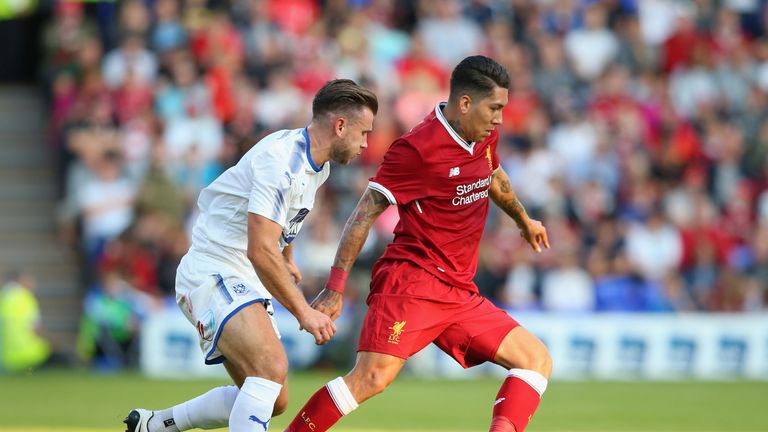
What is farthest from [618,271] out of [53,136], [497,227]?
[53,136]

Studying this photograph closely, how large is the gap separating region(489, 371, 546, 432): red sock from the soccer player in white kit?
54.0 inches

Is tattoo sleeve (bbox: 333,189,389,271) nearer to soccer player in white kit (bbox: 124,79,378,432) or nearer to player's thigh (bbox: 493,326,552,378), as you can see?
soccer player in white kit (bbox: 124,79,378,432)

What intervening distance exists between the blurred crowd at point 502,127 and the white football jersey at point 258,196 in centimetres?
872

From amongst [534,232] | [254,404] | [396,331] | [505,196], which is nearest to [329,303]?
[396,331]

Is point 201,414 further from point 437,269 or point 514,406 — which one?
point 514,406

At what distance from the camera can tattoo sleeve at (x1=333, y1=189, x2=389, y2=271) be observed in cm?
792

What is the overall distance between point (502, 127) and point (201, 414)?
39.0 feet

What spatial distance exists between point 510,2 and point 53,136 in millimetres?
7953

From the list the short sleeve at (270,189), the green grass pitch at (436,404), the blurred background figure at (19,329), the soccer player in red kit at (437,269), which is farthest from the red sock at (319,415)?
the blurred background figure at (19,329)

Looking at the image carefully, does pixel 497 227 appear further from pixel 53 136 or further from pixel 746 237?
pixel 53 136

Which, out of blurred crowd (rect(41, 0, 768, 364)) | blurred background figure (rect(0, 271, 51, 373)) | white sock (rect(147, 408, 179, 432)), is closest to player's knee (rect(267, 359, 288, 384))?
white sock (rect(147, 408, 179, 432))

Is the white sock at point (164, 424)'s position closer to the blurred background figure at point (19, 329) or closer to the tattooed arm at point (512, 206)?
the tattooed arm at point (512, 206)

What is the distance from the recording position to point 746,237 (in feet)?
61.1

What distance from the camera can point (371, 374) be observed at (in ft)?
25.4
